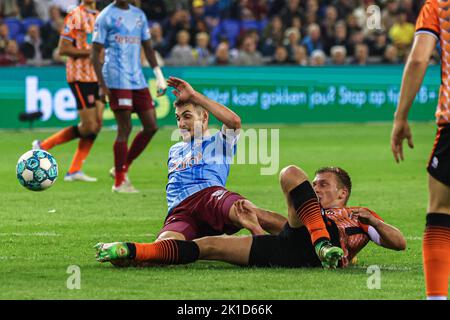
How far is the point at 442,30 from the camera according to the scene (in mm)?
5453

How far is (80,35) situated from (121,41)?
1222 mm

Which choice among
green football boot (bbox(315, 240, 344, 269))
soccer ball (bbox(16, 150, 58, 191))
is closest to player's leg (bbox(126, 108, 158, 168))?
soccer ball (bbox(16, 150, 58, 191))

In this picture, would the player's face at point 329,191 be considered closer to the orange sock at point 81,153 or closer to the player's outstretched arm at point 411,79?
the player's outstretched arm at point 411,79

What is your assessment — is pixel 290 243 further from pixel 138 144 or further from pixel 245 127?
pixel 245 127

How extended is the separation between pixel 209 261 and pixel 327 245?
1.30 m

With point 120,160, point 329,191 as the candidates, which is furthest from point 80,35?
point 329,191

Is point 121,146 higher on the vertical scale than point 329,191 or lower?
lower

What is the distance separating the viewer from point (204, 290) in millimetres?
6418

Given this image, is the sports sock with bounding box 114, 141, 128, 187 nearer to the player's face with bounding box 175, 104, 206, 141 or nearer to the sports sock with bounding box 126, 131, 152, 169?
the sports sock with bounding box 126, 131, 152, 169

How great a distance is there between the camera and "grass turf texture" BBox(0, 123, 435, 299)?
6.45 m

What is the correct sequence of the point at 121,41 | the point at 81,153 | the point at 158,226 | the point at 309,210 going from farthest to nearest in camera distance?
the point at 81,153 → the point at 121,41 → the point at 158,226 → the point at 309,210

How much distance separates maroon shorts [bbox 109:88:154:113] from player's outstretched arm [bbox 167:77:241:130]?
513 cm
